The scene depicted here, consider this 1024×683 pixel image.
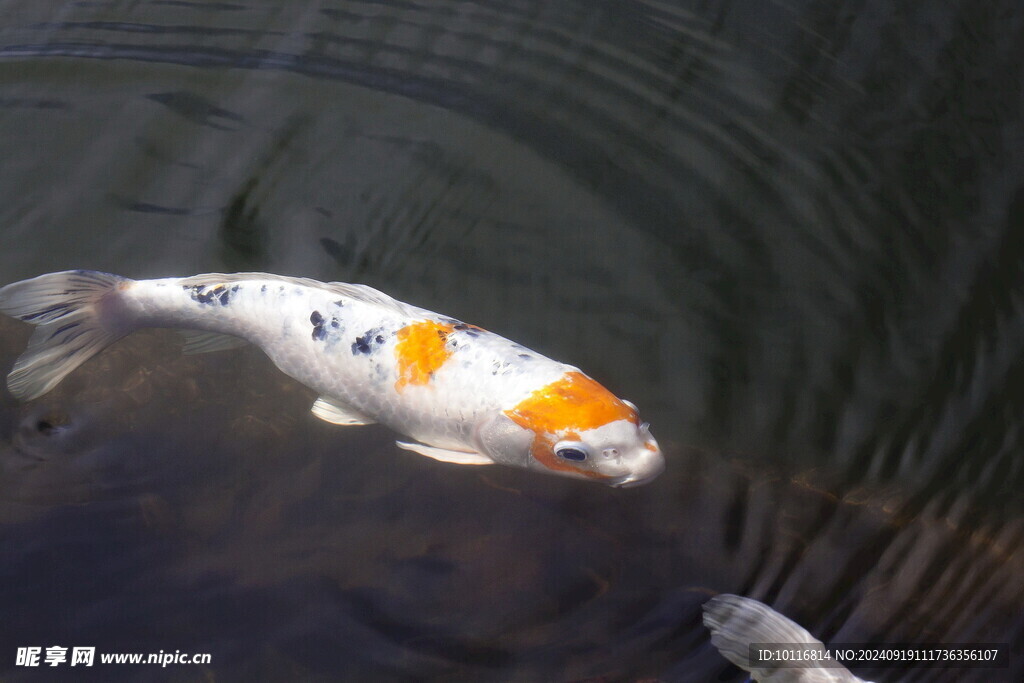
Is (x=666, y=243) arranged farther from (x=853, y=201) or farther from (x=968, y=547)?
(x=968, y=547)

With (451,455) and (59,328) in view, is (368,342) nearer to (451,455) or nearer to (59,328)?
(451,455)

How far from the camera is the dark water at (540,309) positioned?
Answer: 387 cm

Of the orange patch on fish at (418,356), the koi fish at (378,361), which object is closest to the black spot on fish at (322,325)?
the koi fish at (378,361)

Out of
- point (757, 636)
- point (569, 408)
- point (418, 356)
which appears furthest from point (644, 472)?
point (418, 356)

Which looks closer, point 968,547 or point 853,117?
point 968,547

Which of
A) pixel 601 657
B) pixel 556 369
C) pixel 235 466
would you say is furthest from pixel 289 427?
pixel 601 657

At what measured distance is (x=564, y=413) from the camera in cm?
369

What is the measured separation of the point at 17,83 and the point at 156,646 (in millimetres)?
4046

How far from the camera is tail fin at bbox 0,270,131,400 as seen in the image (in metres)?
4.16

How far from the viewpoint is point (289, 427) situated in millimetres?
4473

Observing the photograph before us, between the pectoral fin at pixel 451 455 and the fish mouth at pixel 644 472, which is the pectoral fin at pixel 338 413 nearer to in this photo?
the pectoral fin at pixel 451 455

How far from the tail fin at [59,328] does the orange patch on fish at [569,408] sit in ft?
6.89

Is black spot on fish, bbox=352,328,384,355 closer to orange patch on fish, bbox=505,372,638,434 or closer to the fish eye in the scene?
orange patch on fish, bbox=505,372,638,434

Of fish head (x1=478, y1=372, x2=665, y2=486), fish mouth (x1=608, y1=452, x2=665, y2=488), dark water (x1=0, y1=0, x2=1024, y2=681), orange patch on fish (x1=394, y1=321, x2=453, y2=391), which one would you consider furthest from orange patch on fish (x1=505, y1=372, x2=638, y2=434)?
dark water (x1=0, y1=0, x2=1024, y2=681)
